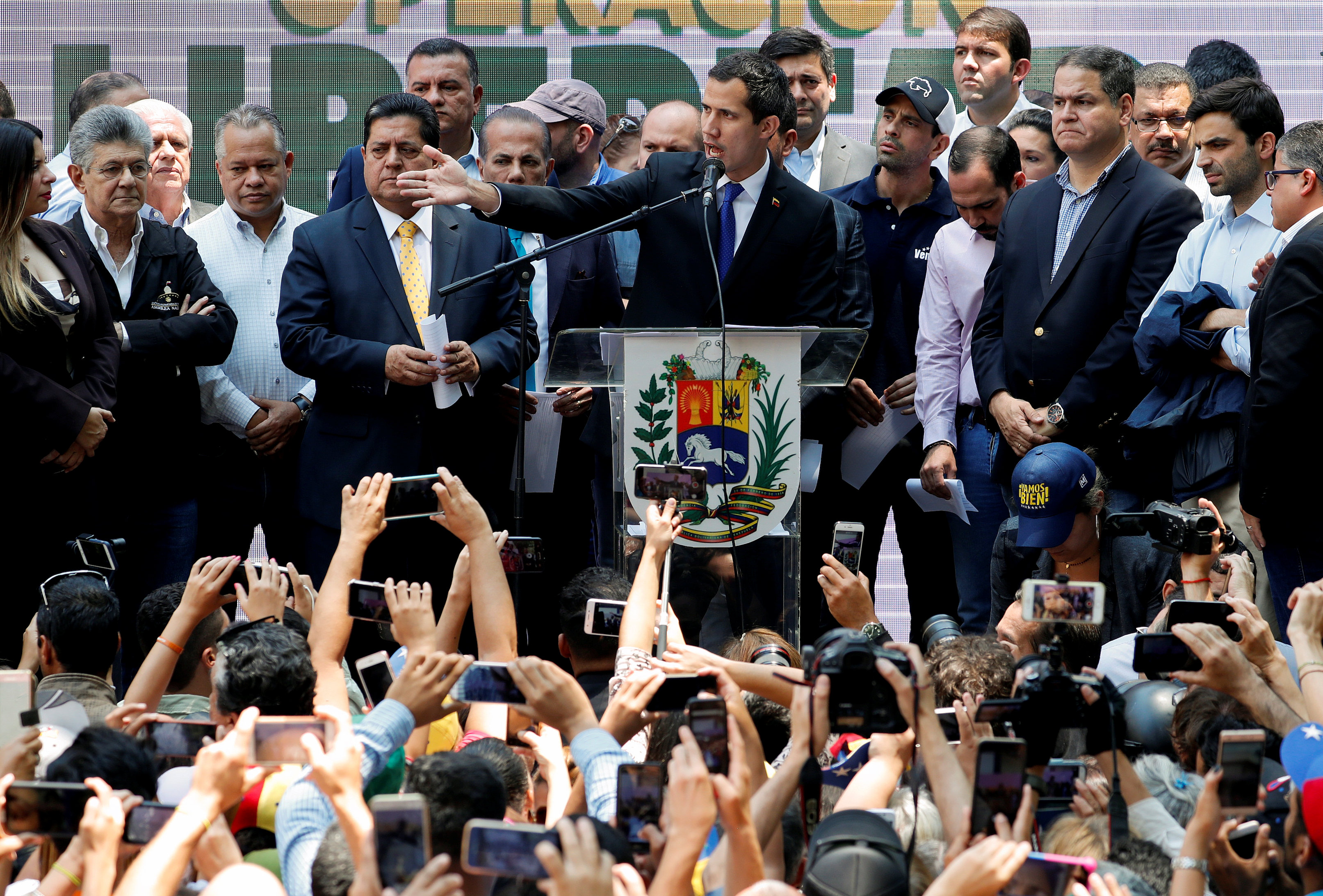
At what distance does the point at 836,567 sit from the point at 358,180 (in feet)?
10.1

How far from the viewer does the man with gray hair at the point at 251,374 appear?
5.50 meters

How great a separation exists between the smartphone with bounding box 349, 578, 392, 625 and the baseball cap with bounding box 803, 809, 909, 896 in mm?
1311

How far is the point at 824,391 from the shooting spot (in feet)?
16.6

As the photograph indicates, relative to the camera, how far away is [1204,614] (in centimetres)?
304

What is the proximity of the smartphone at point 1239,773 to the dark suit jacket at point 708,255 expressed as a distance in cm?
293

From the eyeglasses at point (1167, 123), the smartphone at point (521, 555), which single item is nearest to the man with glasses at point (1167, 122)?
the eyeglasses at point (1167, 123)

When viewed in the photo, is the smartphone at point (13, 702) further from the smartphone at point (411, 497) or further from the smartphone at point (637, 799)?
the smartphone at point (411, 497)

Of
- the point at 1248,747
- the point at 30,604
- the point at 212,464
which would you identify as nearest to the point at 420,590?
the point at 1248,747

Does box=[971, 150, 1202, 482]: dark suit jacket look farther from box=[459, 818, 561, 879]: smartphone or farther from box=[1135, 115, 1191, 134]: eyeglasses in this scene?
box=[459, 818, 561, 879]: smartphone

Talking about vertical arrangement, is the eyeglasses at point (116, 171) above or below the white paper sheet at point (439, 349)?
above

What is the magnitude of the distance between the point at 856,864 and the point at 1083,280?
3318mm

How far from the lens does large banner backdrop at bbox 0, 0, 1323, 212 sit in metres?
7.39

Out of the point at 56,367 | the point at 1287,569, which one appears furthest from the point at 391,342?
the point at 1287,569

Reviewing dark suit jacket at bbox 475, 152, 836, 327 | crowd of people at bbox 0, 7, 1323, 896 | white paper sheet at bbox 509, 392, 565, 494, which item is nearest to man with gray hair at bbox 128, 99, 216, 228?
crowd of people at bbox 0, 7, 1323, 896
